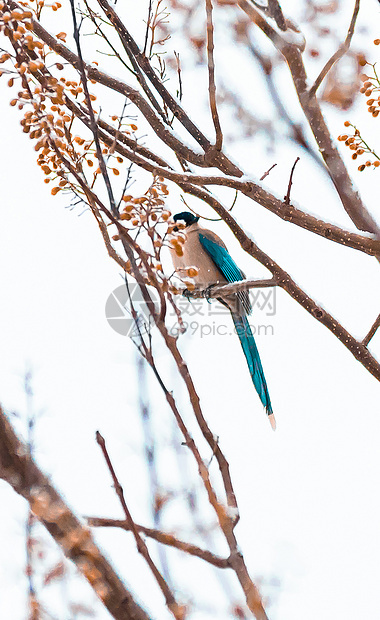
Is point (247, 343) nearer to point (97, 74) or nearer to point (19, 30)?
point (97, 74)

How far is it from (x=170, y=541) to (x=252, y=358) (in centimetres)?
251

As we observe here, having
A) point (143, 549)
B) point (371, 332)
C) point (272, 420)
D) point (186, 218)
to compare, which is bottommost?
point (143, 549)

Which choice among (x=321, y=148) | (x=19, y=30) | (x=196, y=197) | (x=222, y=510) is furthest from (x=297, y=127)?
(x=222, y=510)

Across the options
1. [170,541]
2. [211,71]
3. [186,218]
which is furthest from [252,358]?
[170,541]

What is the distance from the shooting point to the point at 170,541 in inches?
33.5

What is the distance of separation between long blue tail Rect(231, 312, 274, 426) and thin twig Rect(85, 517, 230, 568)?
2125mm

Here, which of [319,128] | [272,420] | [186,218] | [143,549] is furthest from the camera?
[186,218]

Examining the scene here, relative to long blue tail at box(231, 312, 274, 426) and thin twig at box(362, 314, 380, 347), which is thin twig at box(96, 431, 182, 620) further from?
long blue tail at box(231, 312, 274, 426)

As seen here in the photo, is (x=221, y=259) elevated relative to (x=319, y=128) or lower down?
elevated

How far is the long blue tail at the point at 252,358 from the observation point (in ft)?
10.1

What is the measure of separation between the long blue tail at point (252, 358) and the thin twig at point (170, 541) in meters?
2.12

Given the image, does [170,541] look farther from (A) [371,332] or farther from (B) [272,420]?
(B) [272,420]

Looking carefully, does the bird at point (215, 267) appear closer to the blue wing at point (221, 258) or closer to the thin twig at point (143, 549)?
the blue wing at point (221, 258)

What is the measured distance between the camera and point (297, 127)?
6.65 feet
